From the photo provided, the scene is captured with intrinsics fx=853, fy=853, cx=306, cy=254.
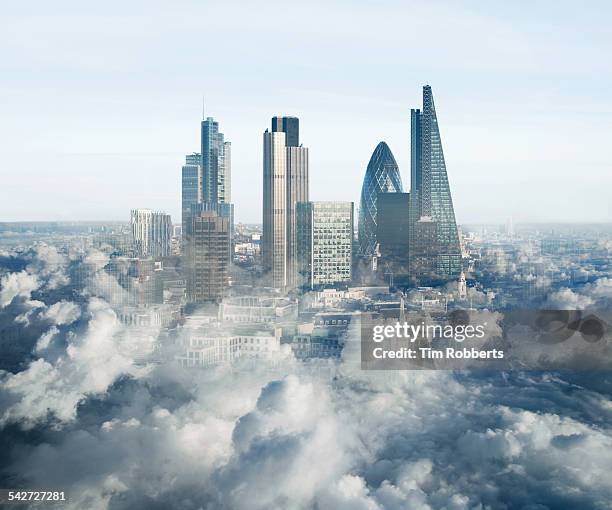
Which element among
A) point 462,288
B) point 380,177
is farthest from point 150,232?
point 380,177

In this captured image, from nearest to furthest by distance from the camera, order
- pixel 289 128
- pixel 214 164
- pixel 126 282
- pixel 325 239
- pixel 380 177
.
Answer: pixel 126 282 → pixel 325 239 → pixel 289 128 → pixel 214 164 → pixel 380 177

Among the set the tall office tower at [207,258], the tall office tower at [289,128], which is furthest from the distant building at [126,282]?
the tall office tower at [289,128]

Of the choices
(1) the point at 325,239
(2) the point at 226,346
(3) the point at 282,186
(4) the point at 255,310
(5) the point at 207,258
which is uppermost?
(3) the point at 282,186

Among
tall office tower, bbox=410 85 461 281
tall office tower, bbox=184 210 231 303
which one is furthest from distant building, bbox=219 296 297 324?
tall office tower, bbox=410 85 461 281

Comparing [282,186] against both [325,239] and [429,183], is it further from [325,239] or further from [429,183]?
[429,183]

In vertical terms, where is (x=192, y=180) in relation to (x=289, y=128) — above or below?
below

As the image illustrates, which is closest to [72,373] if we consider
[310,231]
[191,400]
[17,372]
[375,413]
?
[17,372]

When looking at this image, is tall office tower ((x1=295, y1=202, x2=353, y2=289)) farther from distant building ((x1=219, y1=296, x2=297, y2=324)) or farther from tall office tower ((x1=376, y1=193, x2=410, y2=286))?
distant building ((x1=219, y1=296, x2=297, y2=324))
